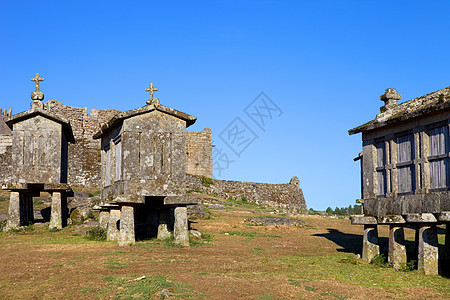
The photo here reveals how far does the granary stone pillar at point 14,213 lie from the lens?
22456 mm

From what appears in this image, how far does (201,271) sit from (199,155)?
34452mm

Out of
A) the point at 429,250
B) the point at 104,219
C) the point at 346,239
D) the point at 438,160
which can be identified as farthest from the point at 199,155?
the point at 438,160

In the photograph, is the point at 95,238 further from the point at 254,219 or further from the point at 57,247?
the point at 254,219

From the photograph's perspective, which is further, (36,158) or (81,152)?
(81,152)

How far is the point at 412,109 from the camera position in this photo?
578 inches

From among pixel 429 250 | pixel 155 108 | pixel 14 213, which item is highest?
pixel 155 108

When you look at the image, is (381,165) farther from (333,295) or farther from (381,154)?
(333,295)

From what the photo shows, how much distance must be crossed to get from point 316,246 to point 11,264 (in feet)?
34.7

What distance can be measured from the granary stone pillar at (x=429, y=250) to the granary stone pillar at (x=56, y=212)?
15.2 meters

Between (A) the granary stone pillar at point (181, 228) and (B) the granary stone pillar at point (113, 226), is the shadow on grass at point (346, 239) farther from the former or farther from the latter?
(B) the granary stone pillar at point (113, 226)

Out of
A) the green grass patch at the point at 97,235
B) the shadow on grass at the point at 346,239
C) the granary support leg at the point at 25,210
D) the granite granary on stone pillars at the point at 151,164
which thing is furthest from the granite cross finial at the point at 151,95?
the granary support leg at the point at 25,210

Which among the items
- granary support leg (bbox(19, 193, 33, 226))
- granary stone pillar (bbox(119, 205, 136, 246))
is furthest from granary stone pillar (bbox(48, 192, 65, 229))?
granary stone pillar (bbox(119, 205, 136, 246))

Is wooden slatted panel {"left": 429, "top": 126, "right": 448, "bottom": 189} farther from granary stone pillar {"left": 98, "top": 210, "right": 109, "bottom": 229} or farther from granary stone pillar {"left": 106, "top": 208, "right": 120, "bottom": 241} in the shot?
granary stone pillar {"left": 98, "top": 210, "right": 109, "bottom": 229}

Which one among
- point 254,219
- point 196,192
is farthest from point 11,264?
point 196,192
